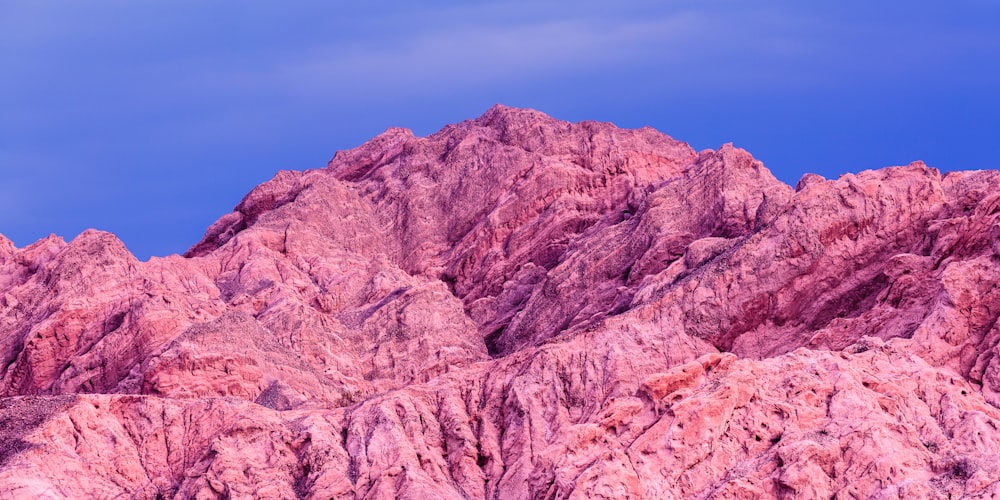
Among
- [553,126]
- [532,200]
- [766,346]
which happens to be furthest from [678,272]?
[553,126]

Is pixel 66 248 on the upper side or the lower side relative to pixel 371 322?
upper

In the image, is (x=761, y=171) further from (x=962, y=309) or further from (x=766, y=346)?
(x=962, y=309)

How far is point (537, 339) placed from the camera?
97.1 meters

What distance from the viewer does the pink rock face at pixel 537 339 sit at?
7156 cm

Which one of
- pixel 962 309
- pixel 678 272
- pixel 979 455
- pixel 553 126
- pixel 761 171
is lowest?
pixel 979 455

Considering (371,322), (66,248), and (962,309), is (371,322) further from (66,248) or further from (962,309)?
(962,309)

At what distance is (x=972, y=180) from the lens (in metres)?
91.9

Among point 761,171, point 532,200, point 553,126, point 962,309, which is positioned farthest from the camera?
point 553,126

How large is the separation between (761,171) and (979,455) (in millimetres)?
41026

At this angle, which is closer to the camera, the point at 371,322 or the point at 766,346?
the point at 766,346

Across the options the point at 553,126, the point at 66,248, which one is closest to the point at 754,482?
the point at 66,248

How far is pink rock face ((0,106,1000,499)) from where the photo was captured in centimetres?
7156

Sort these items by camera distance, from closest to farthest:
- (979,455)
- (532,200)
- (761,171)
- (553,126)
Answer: (979,455) < (761,171) < (532,200) < (553,126)

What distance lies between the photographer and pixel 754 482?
68.6 meters
